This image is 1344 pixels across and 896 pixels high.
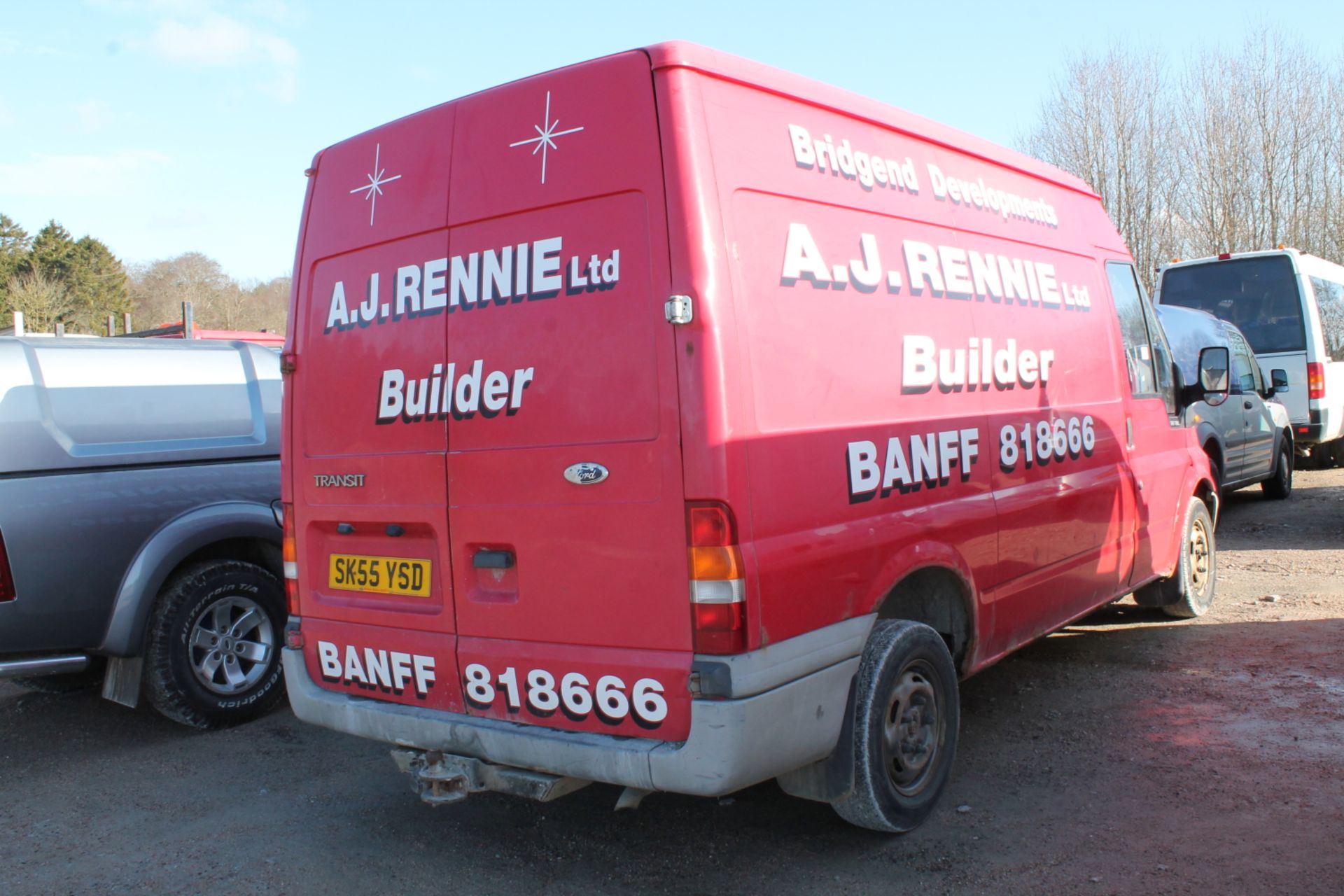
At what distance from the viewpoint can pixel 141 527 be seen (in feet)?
16.6

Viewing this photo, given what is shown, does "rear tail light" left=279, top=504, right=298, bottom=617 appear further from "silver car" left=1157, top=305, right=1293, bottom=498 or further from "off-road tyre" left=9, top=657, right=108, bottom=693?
"silver car" left=1157, top=305, right=1293, bottom=498

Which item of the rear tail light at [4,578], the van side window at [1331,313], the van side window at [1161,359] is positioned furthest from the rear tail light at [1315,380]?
the rear tail light at [4,578]

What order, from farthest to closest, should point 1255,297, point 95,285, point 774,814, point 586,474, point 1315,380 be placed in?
point 95,285, point 1255,297, point 1315,380, point 774,814, point 586,474

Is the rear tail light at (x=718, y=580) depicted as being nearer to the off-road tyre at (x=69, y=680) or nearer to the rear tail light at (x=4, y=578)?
the rear tail light at (x=4, y=578)

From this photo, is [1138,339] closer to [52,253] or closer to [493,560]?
[493,560]

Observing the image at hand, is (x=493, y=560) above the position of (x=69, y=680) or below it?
above

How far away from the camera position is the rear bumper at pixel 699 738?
2.94 m

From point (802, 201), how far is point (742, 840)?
7.36ft

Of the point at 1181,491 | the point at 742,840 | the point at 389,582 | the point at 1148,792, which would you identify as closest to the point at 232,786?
the point at 389,582

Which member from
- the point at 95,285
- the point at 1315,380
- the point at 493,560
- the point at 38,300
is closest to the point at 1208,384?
the point at 493,560

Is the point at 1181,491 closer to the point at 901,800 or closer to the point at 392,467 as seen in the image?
the point at 901,800

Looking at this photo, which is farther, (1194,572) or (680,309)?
(1194,572)

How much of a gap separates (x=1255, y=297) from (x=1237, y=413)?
4.28 m

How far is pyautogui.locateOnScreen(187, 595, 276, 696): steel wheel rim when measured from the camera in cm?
530
